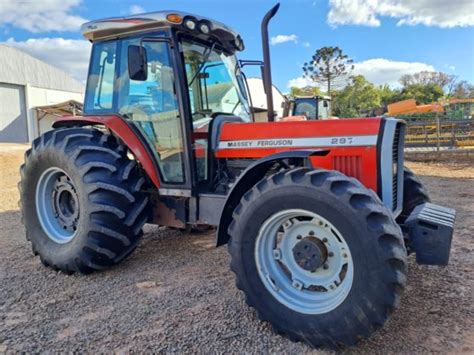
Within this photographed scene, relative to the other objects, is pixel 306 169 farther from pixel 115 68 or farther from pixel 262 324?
pixel 115 68

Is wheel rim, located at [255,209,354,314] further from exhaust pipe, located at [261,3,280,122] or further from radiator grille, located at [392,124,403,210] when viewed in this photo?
exhaust pipe, located at [261,3,280,122]

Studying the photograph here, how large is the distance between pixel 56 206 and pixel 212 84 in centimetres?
200

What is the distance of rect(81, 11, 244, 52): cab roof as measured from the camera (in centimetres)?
343

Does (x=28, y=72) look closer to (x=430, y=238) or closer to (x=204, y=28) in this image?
(x=204, y=28)

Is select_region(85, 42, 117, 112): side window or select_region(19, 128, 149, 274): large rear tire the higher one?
select_region(85, 42, 117, 112): side window

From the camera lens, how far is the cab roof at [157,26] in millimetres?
3428

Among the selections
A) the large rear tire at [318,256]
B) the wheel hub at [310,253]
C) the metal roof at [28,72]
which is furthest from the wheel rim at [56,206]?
the metal roof at [28,72]

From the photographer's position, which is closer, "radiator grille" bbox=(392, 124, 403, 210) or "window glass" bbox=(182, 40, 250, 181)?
"radiator grille" bbox=(392, 124, 403, 210)

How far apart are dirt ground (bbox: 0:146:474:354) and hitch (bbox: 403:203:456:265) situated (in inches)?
19.4


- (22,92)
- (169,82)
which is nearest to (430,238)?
(169,82)

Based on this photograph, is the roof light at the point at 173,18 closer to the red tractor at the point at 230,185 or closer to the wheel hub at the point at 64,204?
the red tractor at the point at 230,185

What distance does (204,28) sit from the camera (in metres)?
3.56

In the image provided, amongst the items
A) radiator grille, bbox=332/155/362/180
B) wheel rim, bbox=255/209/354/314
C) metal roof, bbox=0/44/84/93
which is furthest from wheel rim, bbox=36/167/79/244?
metal roof, bbox=0/44/84/93

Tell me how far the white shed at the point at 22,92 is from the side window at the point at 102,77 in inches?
902
